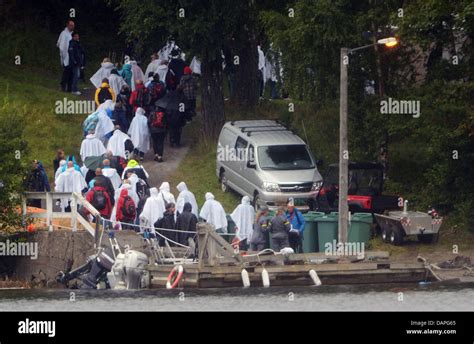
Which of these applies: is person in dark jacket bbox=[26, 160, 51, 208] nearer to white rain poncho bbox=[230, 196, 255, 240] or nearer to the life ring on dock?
white rain poncho bbox=[230, 196, 255, 240]

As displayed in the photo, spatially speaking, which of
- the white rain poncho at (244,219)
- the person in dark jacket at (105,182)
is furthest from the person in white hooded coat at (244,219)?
the person in dark jacket at (105,182)

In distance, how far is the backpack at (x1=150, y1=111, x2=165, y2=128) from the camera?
63.6m

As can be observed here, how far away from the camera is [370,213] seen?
59.3m

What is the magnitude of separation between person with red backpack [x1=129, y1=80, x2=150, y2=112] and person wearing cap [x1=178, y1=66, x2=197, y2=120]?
964 mm

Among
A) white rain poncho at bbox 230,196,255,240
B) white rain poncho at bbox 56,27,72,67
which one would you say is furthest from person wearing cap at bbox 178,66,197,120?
white rain poncho at bbox 230,196,255,240

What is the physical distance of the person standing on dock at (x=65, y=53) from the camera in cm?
6888

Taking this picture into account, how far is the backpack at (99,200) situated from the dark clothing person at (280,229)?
4.37m

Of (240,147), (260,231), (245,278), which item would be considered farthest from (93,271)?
(240,147)

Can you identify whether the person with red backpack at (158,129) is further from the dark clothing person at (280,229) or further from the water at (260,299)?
the water at (260,299)

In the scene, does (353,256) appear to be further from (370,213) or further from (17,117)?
(17,117)

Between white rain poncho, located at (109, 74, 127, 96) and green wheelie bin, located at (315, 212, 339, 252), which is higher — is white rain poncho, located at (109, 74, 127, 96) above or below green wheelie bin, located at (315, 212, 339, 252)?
above

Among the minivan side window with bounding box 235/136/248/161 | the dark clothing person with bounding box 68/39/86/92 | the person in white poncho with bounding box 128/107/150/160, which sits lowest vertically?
the minivan side window with bounding box 235/136/248/161

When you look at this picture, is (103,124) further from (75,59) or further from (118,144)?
(75,59)
